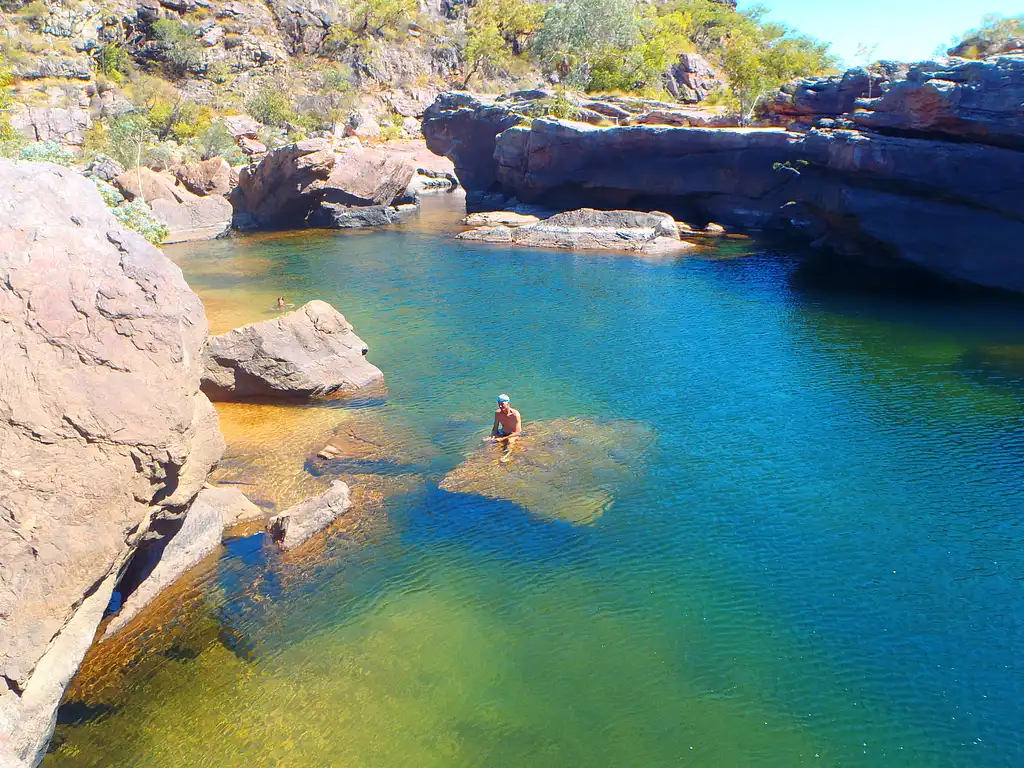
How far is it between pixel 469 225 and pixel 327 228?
8.12 m

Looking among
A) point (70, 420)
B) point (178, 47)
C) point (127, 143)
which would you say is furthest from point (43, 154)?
point (178, 47)

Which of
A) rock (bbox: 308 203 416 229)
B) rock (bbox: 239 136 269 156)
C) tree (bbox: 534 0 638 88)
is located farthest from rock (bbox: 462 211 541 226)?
rock (bbox: 239 136 269 156)

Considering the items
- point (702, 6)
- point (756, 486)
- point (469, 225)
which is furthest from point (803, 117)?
point (702, 6)

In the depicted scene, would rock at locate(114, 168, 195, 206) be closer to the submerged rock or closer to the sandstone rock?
the submerged rock

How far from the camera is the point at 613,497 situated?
43.8ft

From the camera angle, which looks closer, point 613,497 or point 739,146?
point 613,497

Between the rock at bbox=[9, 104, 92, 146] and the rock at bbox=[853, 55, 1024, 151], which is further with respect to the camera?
the rock at bbox=[9, 104, 92, 146]

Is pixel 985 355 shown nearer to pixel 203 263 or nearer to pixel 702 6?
pixel 203 263

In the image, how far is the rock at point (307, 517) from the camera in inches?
474

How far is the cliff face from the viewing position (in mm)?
26016

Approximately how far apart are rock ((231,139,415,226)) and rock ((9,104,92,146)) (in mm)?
19718

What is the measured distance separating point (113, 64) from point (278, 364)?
63337 mm

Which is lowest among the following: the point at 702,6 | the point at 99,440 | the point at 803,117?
the point at 99,440

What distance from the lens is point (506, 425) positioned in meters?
15.2
